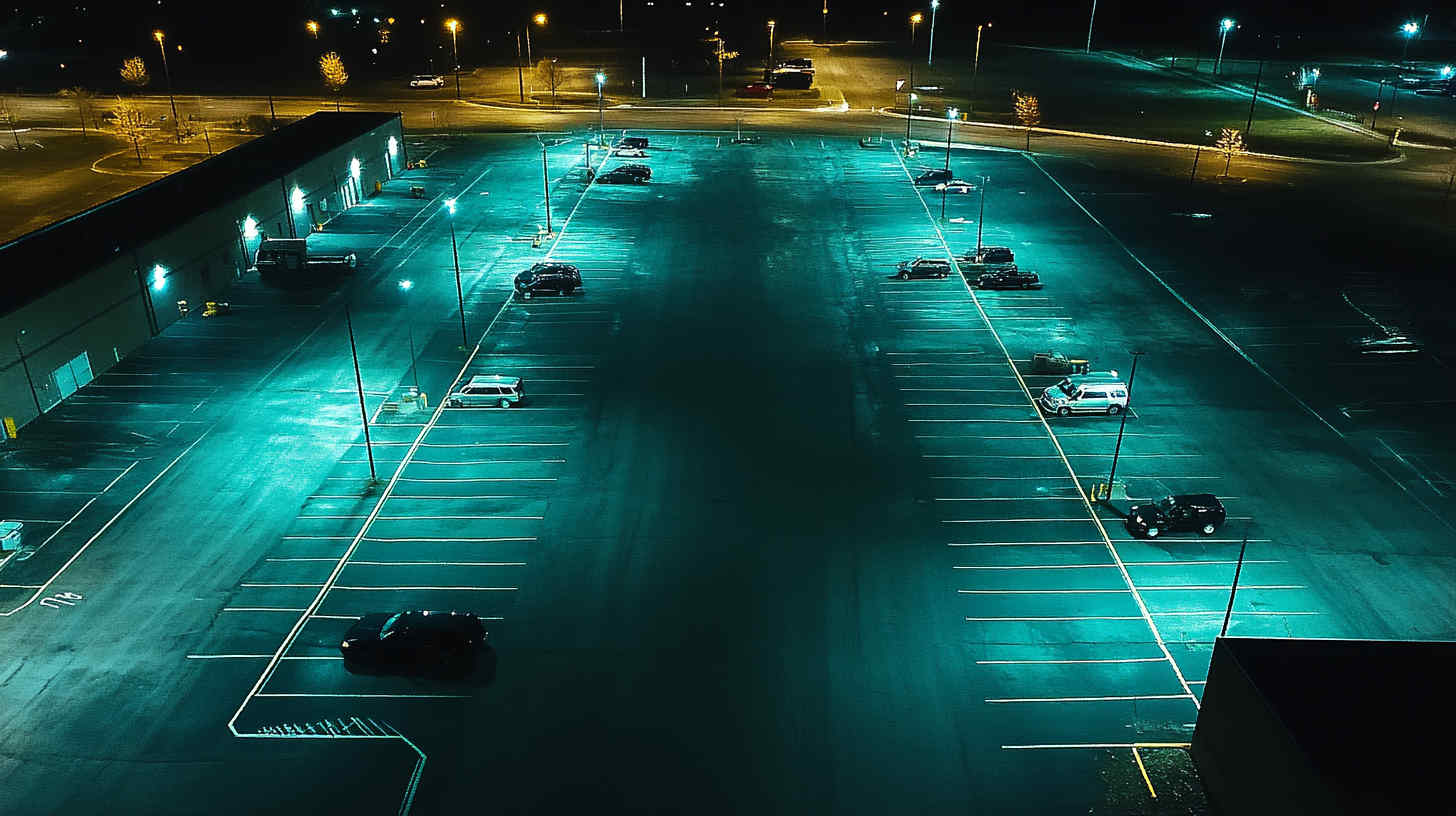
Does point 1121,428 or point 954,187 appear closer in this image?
point 1121,428

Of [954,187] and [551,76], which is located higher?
[551,76]

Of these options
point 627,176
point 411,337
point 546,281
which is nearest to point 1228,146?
point 627,176

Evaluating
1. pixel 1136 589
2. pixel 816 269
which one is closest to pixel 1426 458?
pixel 1136 589

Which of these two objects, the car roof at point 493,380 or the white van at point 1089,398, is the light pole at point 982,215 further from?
the car roof at point 493,380

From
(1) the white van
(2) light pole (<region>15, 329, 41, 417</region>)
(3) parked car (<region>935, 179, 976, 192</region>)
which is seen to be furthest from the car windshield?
(3) parked car (<region>935, 179, 976, 192</region>)

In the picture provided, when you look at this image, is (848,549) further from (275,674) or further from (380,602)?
(275,674)

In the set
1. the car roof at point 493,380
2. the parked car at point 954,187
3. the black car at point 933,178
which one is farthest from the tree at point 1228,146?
the car roof at point 493,380

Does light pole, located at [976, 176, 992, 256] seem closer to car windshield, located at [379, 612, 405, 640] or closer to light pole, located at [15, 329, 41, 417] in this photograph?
car windshield, located at [379, 612, 405, 640]

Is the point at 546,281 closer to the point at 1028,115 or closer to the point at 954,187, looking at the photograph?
the point at 954,187
